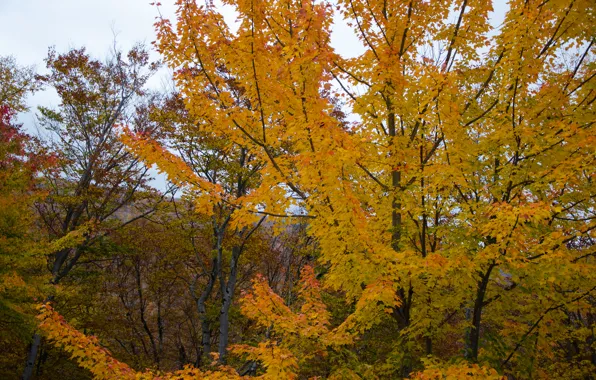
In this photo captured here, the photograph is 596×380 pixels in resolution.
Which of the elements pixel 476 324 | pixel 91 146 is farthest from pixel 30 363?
pixel 476 324

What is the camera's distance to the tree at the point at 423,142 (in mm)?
4043

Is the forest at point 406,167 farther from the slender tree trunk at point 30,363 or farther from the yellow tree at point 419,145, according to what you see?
the slender tree trunk at point 30,363

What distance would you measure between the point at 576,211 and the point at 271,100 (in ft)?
13.3

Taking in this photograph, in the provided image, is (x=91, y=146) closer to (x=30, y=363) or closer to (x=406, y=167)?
(x=30, y=363)

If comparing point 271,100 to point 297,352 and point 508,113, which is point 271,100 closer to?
point 508,113

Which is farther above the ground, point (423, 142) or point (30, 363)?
point (423, 142)

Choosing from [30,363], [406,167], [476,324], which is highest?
[406,167]

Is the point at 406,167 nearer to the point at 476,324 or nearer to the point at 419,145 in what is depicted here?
the point at 419,145

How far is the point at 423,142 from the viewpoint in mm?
4891

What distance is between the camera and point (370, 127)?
5.40 metres

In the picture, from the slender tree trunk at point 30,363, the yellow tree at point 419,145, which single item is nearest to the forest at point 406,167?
the yellow tree at point 419,145

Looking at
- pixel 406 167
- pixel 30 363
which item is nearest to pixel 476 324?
pixel 406 167

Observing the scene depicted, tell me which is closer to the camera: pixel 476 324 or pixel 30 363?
pixel 476 324

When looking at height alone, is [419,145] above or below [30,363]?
above
